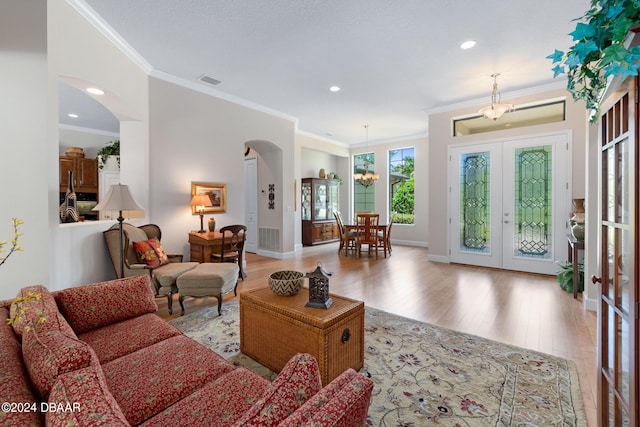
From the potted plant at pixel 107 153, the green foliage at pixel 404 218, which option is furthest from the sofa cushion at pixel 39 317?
the green foliage at pixel 404 218

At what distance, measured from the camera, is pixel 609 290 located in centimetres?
137

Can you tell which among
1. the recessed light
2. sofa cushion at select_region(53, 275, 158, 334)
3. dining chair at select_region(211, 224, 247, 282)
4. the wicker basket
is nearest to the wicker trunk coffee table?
the wicker basket

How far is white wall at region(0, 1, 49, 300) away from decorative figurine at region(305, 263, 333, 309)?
7.25 ft

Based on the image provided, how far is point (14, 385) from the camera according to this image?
0.88m

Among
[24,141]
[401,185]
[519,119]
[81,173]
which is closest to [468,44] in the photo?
[519,119]

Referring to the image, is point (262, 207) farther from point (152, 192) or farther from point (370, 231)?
point (152, 192)

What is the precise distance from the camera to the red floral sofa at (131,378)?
28.1 inches

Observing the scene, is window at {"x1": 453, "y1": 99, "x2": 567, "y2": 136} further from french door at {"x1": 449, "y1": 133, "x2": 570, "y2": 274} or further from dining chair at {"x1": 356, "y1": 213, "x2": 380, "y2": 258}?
dining chair at {"x1": 356, "y1": 213, "x2": 380, "y2": 258}

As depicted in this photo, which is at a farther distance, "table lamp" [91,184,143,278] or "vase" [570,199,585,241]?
"vase" [570,199,585,241]

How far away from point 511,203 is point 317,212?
15.4 feet

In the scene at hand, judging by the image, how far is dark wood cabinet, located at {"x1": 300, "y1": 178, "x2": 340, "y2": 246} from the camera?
810 centimetres

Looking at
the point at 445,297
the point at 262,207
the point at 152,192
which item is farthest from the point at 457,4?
the point at 262,207

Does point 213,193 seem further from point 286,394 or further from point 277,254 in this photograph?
point 286,394

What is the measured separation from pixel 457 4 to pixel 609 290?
9.22 feet
